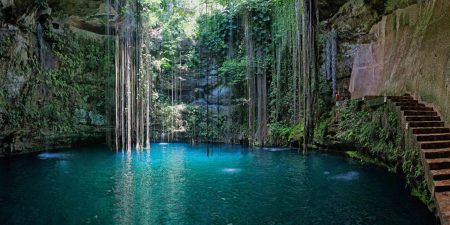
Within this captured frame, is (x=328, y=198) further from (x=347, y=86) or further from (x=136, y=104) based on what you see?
(x=136, y=104)

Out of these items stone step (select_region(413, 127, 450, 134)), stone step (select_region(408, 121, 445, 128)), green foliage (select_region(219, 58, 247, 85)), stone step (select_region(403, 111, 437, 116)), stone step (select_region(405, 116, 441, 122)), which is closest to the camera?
stone step (select_region(413, 127, 450, 134))

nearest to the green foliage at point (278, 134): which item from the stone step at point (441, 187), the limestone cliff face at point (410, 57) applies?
the limestone cliff face at point (410, 57)

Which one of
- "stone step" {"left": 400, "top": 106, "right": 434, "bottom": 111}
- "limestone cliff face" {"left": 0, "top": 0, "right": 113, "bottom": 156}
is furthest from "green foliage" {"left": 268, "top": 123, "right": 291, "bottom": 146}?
"limestone cliff face" {"left": 0, "top": 0, "right": 113, "bottom": 156}

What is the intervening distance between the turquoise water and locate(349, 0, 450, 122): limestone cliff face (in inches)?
86.4

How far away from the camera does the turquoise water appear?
603 centimetres

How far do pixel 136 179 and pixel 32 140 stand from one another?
7705 millimetres

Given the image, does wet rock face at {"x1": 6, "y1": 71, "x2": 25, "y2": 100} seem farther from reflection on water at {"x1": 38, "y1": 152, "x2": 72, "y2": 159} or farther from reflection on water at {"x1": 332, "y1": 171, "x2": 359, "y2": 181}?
reflection on water at {"x1": 332, "y1": 171, "x2": 359, "y2": 181}

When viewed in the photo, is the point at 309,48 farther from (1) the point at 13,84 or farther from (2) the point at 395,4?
(1) the point at 13,84

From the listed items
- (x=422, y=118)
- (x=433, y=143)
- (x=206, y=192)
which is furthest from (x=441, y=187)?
(x=206, y=192)

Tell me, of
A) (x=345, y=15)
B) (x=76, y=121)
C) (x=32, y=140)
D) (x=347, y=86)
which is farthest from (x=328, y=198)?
(x=76, y=121)

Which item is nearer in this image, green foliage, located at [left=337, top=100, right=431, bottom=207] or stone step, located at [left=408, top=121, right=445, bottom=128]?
green foliage, located at [left=337, top=100, right=431, bottom=207]

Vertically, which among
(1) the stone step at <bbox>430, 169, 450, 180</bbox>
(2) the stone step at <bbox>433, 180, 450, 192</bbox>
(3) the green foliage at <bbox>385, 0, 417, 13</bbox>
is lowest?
(2) the stone step at <bbox>433, 180, 450, 192</bbox>

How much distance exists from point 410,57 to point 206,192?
234 inches

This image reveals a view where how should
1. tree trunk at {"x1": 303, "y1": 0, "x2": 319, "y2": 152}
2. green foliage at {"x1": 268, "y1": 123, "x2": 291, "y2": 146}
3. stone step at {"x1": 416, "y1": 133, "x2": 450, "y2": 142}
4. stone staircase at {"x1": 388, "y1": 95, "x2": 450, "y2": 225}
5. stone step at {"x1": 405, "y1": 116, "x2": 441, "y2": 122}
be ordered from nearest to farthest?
stone staircase at {"x1": 388, "y1": 95, "x2": 450, "y2": 225} → stone step at {"x1": 416, "y1": 133, "x2": 450, "y2": 142} → stone step at {"x1": 405, "y1": 116, "x2": 441, "y2": 122} → tree trunk at {"x1": 303, "y1": 0, "x2": 319, "y2": 152} → green foliage at {"x1": 268, "y1": 123, "x2": 291, "y2": 146}
